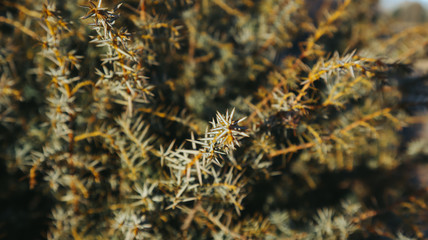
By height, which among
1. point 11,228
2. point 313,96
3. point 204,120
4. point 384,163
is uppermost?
point 313,96

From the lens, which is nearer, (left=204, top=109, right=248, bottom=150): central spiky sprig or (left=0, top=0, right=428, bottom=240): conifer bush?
(left=204, top=109, right=248, bottom=150): central spiky sprig

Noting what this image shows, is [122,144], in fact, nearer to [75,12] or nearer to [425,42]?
[75,12]

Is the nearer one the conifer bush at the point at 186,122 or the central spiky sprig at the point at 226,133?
the central spiky sprig at the point at 226,133

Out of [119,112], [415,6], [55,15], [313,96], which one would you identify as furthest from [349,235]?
[415,6]

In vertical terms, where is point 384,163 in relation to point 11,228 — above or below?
above

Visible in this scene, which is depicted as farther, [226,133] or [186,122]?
[186,122]

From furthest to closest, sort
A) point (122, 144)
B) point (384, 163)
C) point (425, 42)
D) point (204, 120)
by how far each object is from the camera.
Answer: point (384, 163), point (425, 42), point (204, 120), point (122, 144)

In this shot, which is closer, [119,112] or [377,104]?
[119,112]

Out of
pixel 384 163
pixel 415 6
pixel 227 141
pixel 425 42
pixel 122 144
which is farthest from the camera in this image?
pixel 415 6
